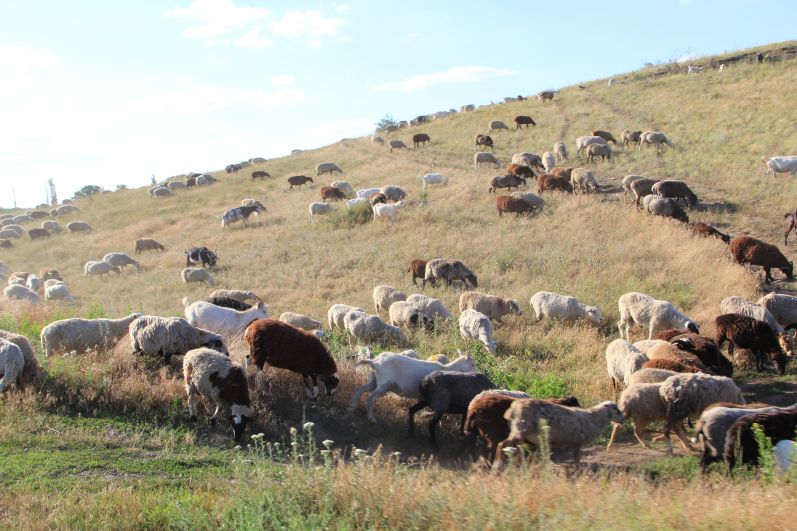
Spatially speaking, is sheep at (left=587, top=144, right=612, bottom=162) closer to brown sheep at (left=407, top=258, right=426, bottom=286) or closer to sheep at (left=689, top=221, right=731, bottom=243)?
sheep at (left=689, top=221, right=731, bottom=243)

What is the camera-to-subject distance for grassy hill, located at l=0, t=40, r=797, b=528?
17.0 feet

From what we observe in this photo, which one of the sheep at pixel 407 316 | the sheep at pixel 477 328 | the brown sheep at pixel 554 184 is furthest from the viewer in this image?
the brown sheep at pixel 554 184

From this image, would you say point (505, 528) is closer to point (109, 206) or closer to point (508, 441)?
point (508, 441)

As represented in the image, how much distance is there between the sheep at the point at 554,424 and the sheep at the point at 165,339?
5091mm

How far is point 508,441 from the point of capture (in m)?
7.77

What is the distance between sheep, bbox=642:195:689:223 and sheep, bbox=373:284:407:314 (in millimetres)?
10537

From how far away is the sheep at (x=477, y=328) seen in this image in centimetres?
1284

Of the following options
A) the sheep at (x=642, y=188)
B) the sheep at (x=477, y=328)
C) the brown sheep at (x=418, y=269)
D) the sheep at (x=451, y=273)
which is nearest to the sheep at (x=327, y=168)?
the sheep at (x=642, y=188)

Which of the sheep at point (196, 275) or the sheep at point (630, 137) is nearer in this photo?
the sheep at point (196, 275)

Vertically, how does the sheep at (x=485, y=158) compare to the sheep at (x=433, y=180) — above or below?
above

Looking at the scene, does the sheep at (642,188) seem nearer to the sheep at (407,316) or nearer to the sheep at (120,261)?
the sheep at (407,316)

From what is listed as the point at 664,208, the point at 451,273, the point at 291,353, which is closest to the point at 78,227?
the point at 451,273

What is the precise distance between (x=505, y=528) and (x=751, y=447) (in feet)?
12.9

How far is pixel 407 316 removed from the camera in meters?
14.6
